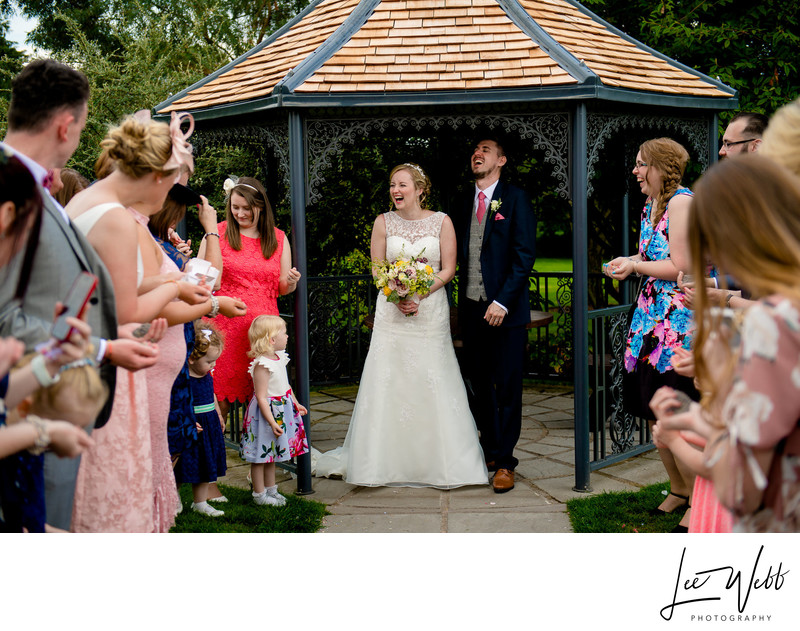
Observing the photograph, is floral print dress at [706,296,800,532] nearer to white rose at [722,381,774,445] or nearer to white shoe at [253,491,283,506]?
white rose at [722,381,774,445]

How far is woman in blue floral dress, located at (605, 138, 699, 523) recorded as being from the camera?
16.4ft

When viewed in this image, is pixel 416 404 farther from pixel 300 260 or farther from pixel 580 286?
pixel 580 286

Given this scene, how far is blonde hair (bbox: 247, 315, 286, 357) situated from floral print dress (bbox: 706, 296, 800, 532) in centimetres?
376

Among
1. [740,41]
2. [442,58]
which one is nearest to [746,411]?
[442,58]

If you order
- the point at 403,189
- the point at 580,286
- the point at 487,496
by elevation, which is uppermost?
the point at 403,189

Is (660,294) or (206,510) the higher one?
(660,294)

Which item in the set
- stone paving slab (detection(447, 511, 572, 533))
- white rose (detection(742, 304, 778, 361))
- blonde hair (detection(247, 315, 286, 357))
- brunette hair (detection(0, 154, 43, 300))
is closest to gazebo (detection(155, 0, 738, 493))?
blonde hair (detection(247, 315, 286, 357))

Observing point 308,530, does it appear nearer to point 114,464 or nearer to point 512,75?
point 114,464

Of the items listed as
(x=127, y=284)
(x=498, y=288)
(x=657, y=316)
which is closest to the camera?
(x=127, y=284)

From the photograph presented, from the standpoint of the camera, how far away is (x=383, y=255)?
638 cm

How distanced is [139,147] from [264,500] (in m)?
3.27

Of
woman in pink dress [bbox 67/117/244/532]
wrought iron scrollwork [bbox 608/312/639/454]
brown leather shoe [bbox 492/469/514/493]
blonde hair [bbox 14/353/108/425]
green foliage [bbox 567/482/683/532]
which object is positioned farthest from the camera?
wrought iron scrollwork [bbox 608/312/639/454]

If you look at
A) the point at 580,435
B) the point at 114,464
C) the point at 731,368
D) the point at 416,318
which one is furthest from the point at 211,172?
the point at 731,368

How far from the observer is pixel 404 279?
19.3 feet
